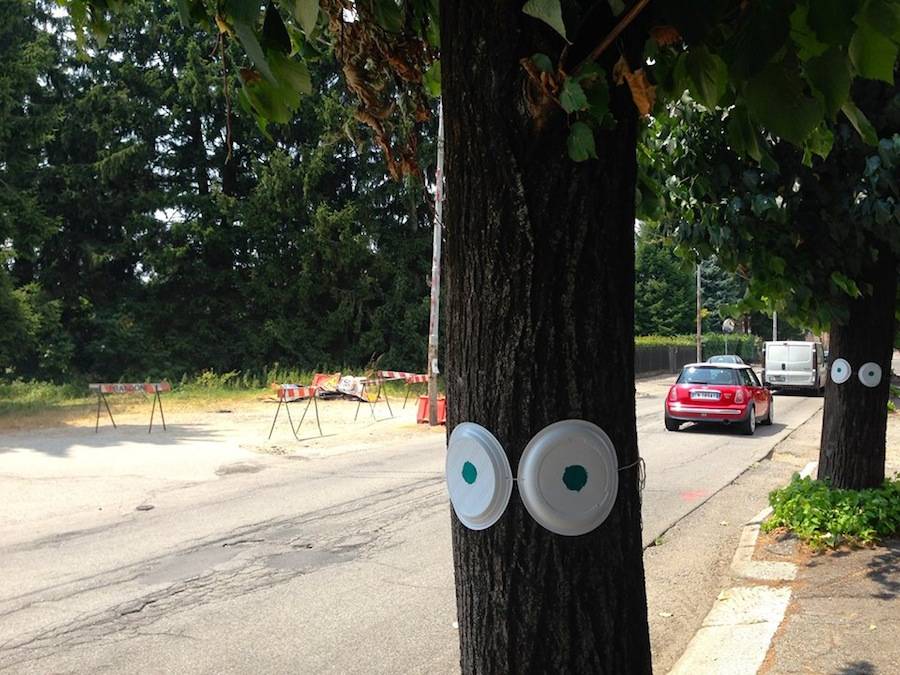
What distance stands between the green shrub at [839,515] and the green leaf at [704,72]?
5.28 metres

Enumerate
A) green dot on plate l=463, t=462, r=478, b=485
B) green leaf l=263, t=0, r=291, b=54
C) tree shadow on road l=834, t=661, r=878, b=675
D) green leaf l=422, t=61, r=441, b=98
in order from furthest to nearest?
tree shadow on road l=834, t=661, r=878, b=675 < green leaf l=422, t=61, r=441, b=98 < green leaf l=263, t=0, r=291, b=54 < green dot on plate l=463, t=462, r=478, b=485

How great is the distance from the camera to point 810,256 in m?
6.35

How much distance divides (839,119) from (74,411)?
65.6ft

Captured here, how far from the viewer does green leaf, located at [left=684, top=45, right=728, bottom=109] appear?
81.4 inches

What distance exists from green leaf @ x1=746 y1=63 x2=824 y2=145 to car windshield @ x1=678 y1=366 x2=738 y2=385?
16176 mm

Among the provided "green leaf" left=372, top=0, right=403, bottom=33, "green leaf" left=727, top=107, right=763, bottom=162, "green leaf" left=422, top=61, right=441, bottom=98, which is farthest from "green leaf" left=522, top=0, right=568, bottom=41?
"green leaf" left=422, top=61, right=441, bottom=98

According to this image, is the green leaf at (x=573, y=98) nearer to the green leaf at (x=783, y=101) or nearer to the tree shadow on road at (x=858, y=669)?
the green leaf at (x=783, y=101)

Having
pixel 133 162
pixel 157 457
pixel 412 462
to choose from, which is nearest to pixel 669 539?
pixel 412 462

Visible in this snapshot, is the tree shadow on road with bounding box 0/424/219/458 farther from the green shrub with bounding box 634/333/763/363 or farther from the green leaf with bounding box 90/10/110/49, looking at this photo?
the green shrub with bounding box 634/333/763/363

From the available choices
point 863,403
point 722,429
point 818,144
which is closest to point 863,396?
point 863,403

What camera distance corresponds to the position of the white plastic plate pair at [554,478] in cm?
201

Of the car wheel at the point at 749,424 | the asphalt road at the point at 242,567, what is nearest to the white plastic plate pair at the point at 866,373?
the asphalt road at the point at 242,567

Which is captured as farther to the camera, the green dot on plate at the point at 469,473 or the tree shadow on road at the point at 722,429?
the tree shadow on road at the point at 722,429

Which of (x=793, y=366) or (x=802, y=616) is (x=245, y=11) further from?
(x=793, y=366)
